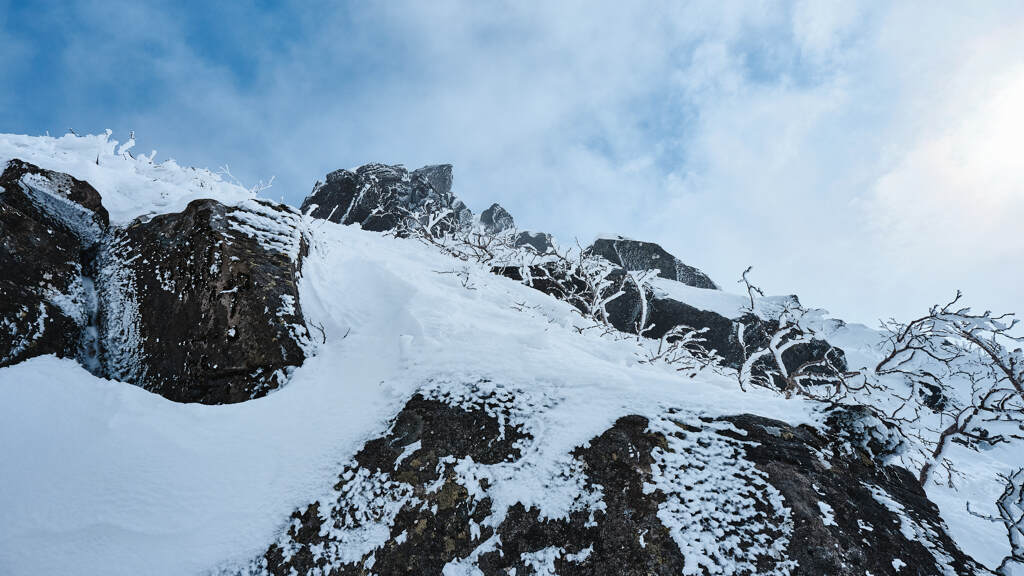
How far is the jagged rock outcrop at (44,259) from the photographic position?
129 inches

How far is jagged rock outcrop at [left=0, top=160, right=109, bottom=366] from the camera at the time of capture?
3.27 metres

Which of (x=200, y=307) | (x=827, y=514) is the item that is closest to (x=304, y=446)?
(x=200, y=307)

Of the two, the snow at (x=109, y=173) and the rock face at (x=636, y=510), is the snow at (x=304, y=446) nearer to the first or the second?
the rock face at (x=636, y=510)

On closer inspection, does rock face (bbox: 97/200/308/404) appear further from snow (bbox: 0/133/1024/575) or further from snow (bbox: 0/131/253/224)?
snow (bbox: 0/131/253/224)

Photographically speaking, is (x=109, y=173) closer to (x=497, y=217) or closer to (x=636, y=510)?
(x=636, y=510)

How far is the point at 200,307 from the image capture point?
3.74 m

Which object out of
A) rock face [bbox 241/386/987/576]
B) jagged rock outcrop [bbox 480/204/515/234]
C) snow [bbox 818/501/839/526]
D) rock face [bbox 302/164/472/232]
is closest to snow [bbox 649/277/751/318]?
rock face [bbox 241/386/987/576]

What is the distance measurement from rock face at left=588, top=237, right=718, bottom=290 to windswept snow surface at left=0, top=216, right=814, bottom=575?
2194 centimetres

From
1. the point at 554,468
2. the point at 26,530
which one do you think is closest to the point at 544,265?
the point at 554,468

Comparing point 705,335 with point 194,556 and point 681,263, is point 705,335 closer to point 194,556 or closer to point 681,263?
point 681,263

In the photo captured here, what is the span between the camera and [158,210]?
4.70 meters

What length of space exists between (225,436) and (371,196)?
95.6 feet

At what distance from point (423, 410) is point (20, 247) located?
431cm

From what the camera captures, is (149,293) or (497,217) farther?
(497,217)
